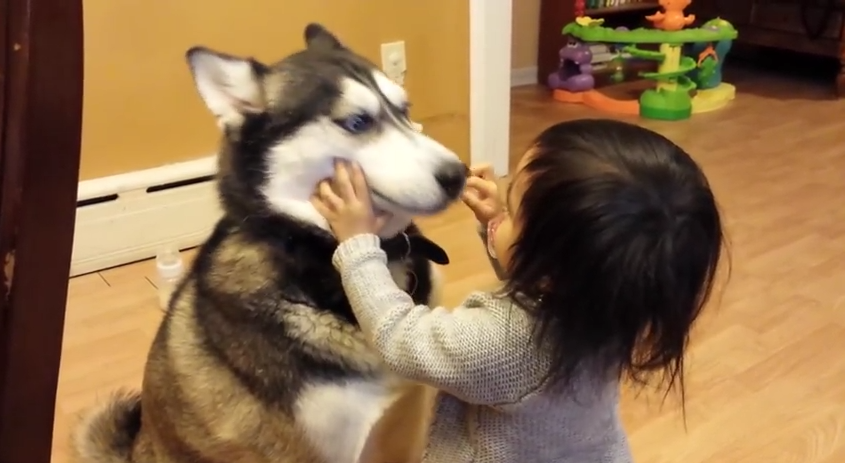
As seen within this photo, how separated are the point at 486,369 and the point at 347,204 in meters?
0.25

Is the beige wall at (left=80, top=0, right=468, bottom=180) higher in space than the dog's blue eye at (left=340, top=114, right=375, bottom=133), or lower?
lower

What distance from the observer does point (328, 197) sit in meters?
1.02

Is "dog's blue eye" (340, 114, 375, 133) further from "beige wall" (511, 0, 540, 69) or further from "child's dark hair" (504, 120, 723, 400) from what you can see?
"beige wall" (511, 0, 540, 69)

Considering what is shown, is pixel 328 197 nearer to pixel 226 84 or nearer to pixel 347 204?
pixel 347 204

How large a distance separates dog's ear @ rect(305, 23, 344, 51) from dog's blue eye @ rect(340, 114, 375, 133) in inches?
6.1

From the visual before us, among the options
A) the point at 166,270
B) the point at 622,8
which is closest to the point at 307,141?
the point at 166,270

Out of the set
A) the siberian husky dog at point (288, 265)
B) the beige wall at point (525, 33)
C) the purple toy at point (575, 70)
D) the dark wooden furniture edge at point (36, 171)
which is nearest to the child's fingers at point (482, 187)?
the siberian husky dog at point (288, 265)

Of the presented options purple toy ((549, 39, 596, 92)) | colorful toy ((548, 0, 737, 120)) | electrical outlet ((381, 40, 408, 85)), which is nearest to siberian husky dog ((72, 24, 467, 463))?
electrical outlet ((381, 40, 408, 85))

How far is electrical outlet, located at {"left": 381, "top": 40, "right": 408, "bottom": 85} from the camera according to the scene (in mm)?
2465

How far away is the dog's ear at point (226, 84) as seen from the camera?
102cm

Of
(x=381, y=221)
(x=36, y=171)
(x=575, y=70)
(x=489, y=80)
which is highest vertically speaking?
(x=36, y=171)

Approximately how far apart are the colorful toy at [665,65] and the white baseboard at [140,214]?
2.04 m

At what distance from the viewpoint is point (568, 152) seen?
86 centimetres

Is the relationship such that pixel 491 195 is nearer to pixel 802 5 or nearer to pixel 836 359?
pixel 836 359
